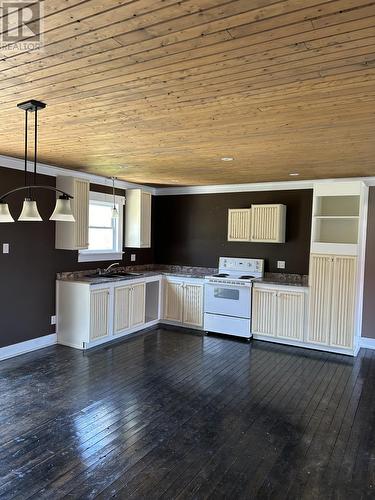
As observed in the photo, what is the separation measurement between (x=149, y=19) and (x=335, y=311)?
14.5 feet

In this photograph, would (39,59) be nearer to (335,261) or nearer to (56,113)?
(56,113)

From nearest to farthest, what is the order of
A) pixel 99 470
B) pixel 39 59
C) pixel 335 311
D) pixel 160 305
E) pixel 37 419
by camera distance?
pixel 39 59
pixel 99 470
pixel 37 419
pixel 335 311
pixel 160 305

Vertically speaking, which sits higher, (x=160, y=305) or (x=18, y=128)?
(x=18, y=128)

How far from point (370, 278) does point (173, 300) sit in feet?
10.2

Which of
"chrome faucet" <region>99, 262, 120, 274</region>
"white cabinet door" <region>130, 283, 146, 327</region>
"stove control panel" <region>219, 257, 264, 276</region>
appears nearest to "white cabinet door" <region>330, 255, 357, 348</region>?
"stove control panel" <region>219, 257, 264, 276</region>

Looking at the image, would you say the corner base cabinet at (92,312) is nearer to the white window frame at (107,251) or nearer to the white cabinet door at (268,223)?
the white window frame at (107,251)

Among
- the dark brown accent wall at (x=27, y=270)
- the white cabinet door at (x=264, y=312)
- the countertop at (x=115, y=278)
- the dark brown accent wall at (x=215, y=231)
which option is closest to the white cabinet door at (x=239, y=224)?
the dark brown accent wall at (x=215, y=231)

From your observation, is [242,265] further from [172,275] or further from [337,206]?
[337,206]

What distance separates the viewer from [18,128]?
3107 mm

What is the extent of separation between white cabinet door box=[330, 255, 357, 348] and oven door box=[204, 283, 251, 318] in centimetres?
121

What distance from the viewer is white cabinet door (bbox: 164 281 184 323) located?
6215 millimetres

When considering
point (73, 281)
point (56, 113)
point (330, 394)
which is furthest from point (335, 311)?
point (56, 113)

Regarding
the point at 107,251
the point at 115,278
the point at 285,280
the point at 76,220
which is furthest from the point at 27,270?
the point at 285,280

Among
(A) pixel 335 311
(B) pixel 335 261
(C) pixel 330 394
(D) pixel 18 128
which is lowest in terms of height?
(C) pixel 330 394
